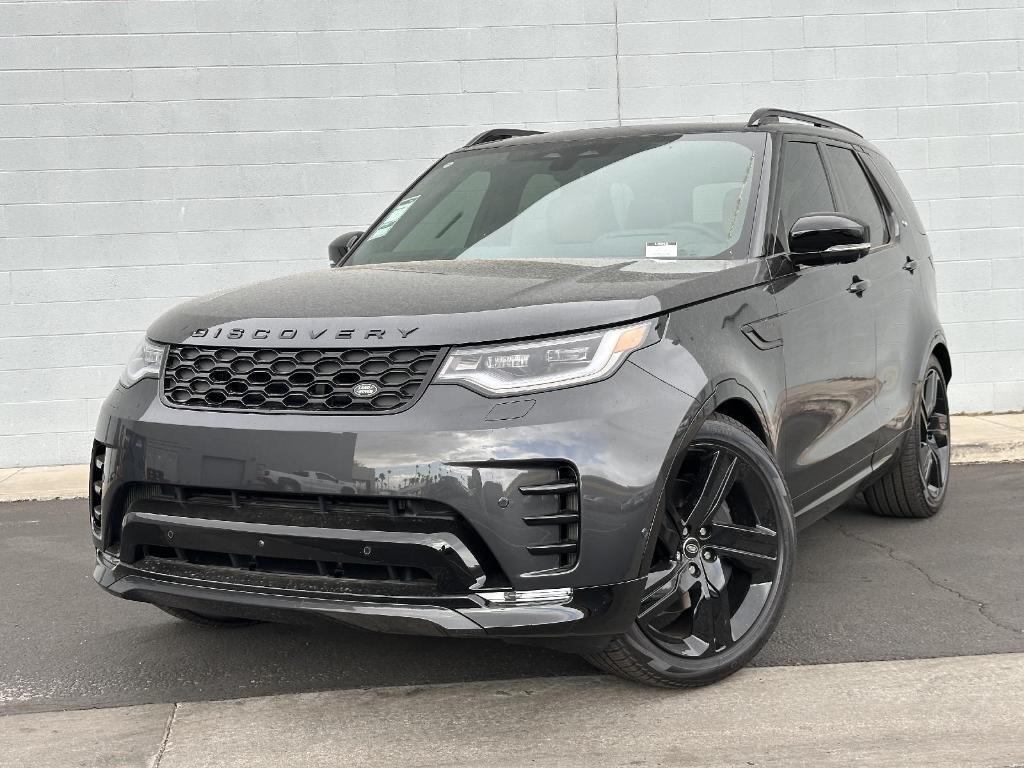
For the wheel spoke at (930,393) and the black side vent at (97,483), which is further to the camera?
the wheel spoke at (930,393)

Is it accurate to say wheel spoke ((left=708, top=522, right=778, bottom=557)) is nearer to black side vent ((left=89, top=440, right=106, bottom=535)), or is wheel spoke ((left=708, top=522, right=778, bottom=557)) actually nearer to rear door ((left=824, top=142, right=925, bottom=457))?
rear door ((left=824, top=142, right=925, bottom=457))

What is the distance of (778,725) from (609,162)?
87.0 inches

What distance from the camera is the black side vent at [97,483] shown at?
3494 mm

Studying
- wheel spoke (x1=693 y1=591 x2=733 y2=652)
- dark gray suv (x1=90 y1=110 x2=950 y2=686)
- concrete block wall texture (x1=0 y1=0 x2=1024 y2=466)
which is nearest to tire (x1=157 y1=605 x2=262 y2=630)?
dark gray suv (x1=90 y1=110 x2=950 y2=686)

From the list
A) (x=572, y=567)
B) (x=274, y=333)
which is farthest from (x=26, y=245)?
(x=572, y=567)

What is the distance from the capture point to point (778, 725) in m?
3.27

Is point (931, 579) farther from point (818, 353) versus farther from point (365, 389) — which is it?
point (365, 389)

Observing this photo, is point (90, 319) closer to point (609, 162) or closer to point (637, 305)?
point (609, 162)

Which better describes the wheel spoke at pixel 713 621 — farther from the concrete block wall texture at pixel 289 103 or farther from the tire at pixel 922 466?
the concrete block wall texture at pixel 289 103

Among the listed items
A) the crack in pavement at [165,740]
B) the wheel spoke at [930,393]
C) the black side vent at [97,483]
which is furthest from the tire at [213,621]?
the wheel spoke at [930,393]

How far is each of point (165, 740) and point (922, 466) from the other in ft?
12.7

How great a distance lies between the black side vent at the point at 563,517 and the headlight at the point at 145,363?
1.20 m

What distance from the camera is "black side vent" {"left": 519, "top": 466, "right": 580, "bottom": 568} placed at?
9.73ft

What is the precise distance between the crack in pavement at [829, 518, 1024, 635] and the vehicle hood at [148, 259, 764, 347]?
4.99 ft
